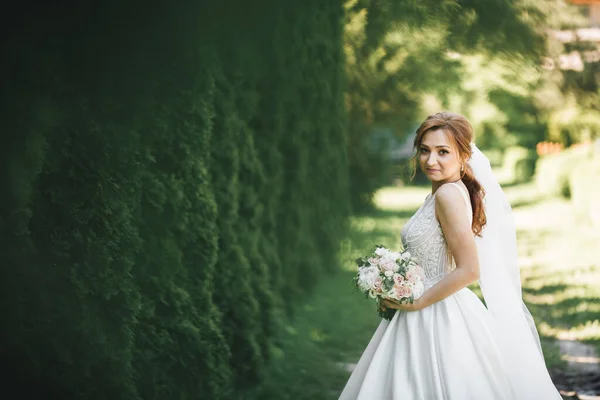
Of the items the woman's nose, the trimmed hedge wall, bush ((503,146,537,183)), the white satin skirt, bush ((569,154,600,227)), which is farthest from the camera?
bush ((503,146,537,183))

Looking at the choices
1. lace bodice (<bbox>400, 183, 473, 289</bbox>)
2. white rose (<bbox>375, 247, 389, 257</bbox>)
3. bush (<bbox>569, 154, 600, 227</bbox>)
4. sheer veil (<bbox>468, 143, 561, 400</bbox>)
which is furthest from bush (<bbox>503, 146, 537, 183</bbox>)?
white rose (<bbox>375, 247, 389, 257</bbox>)

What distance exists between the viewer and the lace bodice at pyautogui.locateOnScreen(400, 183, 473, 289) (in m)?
3.42

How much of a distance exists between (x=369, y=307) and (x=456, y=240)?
607 centimetres

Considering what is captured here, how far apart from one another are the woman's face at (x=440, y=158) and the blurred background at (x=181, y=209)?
1.54 meters

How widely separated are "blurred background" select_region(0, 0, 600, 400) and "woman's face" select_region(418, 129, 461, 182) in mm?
1543

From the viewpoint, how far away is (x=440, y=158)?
134 inches

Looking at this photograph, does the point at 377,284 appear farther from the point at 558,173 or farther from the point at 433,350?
the point at 558,173

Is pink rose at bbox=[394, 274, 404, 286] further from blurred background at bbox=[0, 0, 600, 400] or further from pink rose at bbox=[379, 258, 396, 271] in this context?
blurred background at bbox=[0, 0, 600, 400]

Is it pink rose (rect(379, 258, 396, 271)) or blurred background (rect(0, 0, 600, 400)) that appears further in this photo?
blurred background (rect(0, 0, 600, 400))

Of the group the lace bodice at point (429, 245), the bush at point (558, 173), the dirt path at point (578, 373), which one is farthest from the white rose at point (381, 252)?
the bush at point (558, 173)

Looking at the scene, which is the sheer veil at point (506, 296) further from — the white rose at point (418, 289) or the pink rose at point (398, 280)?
the pink rose at point (398, 280)

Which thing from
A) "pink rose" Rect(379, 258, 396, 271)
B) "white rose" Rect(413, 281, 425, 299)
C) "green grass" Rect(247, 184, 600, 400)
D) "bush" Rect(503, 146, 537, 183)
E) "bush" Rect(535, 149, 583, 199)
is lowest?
"white rose" Rect(413, 281, 425, 299)

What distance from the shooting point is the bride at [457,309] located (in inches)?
130

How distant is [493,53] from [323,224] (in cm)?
390
